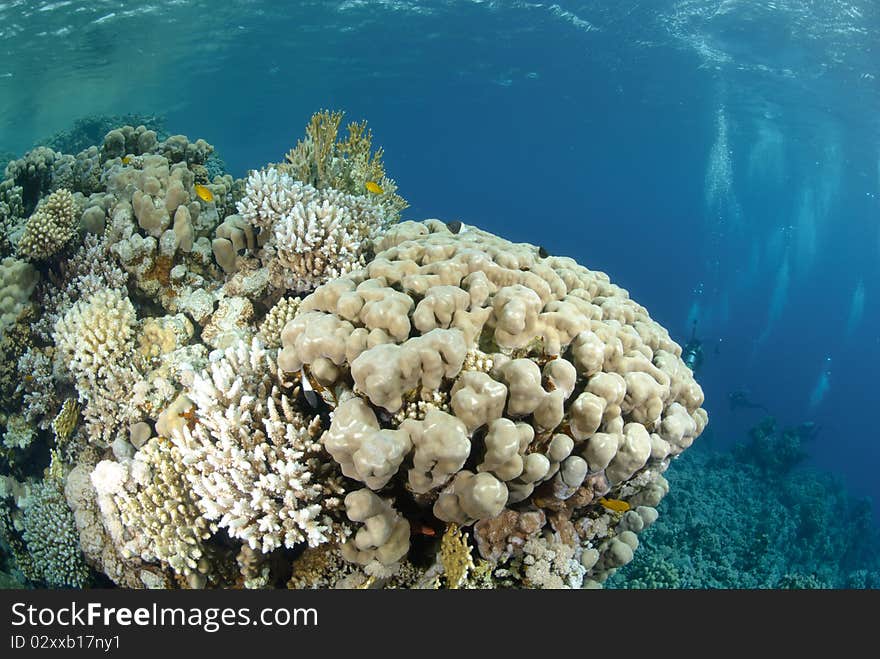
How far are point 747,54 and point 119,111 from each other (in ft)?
207

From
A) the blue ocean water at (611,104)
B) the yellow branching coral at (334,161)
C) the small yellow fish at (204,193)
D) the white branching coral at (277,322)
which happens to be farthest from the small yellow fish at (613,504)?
the blue ocean water at (611,104)

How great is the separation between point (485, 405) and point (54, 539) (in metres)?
4.99

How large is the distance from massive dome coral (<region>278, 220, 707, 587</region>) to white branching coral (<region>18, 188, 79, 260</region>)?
4.17 metres

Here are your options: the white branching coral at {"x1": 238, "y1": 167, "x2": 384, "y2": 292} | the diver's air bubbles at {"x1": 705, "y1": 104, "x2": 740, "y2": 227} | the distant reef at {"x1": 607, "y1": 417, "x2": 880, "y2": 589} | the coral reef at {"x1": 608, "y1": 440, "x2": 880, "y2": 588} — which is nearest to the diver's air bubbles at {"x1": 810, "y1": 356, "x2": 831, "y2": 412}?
the diver's air bubbles at {"x1": 705, "y1": 104, "x2": 740, "y2": 227}

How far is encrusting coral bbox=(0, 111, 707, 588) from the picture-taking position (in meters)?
3.44

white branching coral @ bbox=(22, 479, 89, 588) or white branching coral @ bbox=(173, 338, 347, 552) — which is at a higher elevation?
white branching coral @ bbox=(173, 338, 347, 552)

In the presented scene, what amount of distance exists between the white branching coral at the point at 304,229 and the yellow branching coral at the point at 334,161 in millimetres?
1015

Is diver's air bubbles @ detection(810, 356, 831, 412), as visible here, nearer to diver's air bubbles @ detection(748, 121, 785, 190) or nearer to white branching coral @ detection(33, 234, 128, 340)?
diver's air bubbles @ detection(748, 121, 785, 190)

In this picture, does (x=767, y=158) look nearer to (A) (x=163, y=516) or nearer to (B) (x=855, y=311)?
(A) (x=163, y=516)

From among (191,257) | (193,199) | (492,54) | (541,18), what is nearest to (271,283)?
(191,257)

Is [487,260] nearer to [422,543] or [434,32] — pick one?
[422,543]

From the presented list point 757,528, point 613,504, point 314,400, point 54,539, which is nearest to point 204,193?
point 314,400

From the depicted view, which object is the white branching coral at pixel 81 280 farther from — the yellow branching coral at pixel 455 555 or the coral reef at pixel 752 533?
the coral reef at pixel 752 533

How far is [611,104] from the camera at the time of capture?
48500 millimetres
